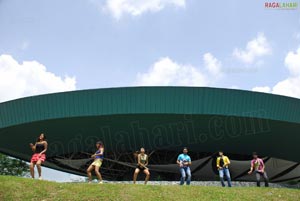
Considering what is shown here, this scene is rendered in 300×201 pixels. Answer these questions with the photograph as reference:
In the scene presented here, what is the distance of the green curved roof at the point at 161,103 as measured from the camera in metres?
20.5

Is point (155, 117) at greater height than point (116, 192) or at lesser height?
greater

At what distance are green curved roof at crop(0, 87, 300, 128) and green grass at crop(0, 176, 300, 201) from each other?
7.92m

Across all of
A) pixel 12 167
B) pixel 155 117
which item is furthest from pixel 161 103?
pixel 12 167

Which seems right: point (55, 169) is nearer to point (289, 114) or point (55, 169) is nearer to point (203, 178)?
point (203, 178)

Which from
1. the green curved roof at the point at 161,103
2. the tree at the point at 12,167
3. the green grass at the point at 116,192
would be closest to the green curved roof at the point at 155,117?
the green curved roof at the point at 161,103

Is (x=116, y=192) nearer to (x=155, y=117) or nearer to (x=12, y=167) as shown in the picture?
(x=155, y=117)

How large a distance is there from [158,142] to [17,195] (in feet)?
46.9

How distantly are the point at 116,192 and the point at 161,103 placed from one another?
9166 millimetres

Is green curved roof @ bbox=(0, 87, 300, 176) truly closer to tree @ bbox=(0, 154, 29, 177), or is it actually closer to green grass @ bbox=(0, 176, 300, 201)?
green grass @ bbox=(0, 176, 300, 201)

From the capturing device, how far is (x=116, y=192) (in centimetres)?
1172

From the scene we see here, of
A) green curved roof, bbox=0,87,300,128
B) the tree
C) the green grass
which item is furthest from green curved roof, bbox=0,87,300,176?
the tree

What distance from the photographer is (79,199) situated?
36.2ft

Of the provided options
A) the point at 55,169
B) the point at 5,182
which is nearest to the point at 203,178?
the point at 55,169

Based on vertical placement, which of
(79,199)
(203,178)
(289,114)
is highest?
(289,114)
